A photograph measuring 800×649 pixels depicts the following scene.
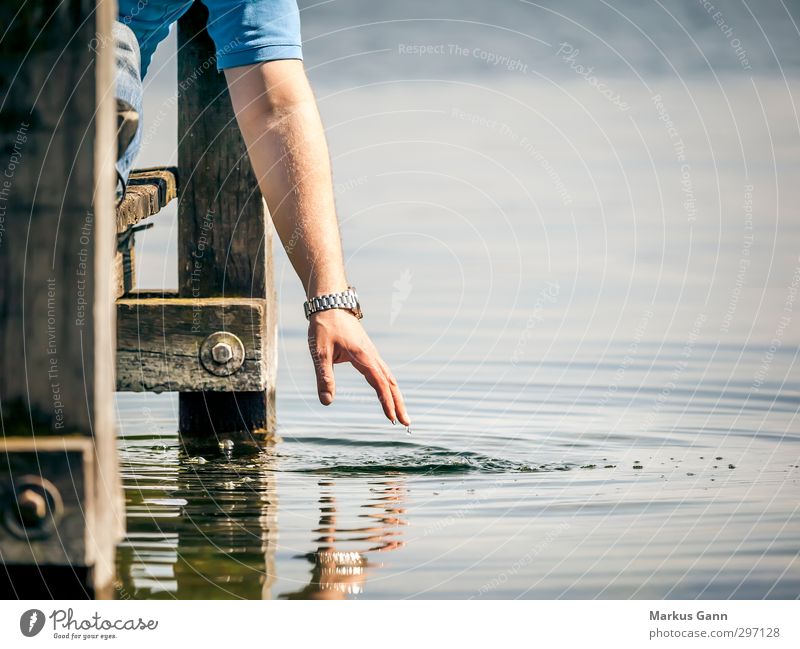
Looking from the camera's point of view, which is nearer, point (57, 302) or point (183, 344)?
point (57, 302)

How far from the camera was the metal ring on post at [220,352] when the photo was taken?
14.9ft

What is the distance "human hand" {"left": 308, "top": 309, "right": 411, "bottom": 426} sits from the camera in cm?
305

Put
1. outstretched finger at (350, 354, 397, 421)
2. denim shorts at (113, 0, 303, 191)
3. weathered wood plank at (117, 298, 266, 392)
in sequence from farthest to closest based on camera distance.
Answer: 1. weathered wood plank at (117, 298, 266, 392)
2. denim shorts at (113, 0, 303, 191)
3. outstretched finger at (350, 354, 397, 421)

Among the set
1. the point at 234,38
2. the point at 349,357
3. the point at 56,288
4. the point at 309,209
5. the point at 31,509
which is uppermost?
the point at 234,38

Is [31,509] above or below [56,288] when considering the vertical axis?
below

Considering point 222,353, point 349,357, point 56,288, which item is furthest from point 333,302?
point 222,353

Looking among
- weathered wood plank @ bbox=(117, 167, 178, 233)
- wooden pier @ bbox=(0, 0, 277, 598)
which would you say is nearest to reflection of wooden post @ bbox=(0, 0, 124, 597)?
wooden pier @ bbox=(0, 0, 277, 598)

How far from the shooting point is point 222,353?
455 centimetres

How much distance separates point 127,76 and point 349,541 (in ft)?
4.82

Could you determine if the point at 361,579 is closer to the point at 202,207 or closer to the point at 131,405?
the point at 202,207

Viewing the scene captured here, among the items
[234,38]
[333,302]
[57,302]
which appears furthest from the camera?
[234,38]

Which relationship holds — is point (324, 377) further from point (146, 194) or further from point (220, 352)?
point (146, 194)

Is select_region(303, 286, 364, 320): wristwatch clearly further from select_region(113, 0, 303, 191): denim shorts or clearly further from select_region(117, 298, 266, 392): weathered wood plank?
select_region(117, 298, 266, 392): weathered wood plank

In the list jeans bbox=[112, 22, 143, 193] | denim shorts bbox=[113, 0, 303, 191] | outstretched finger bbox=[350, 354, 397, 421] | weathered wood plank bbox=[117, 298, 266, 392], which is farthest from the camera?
weathered wood plank bbox=[117, 298, 266, 392]
